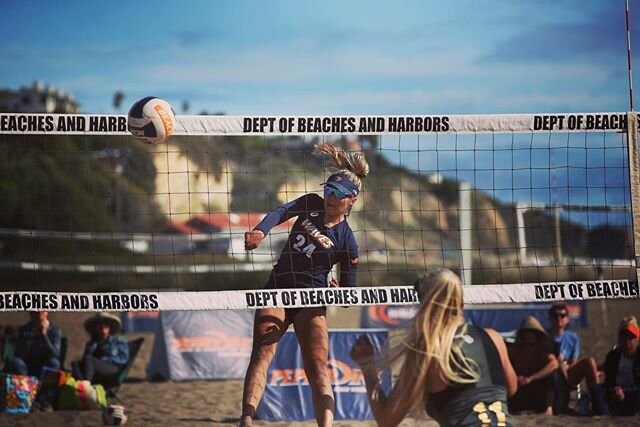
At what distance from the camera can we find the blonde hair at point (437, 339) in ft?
13.2

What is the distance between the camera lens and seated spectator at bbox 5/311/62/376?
392 inches

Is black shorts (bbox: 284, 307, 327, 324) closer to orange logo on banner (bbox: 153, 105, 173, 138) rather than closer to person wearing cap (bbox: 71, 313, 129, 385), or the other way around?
orange logo on banner (bbox: 153, 105, 173, 138)

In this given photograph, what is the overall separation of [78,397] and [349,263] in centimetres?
419

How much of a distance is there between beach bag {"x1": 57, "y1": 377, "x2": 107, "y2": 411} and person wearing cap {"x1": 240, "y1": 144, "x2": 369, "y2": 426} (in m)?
3.77

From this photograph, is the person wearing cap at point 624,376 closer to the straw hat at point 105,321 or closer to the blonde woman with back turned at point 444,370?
the straw hat at point 105,321

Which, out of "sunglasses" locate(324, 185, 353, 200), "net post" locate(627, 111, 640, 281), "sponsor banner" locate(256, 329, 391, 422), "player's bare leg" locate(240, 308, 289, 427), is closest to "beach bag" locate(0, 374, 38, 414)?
"sponsor banner" locate(256, 329, 391, 422)

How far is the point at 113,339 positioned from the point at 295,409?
2.21 m

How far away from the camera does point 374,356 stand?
421cm

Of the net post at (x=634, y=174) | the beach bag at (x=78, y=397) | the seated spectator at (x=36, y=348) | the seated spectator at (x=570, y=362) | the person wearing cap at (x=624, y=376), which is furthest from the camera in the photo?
the seated spectator at (x=36, y=348)

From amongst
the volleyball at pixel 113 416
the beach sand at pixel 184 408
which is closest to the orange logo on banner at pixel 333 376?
the beach sand at pixel 184 408

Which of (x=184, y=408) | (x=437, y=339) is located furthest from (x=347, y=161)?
(x=184, y=408)

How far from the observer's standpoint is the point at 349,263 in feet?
21.4

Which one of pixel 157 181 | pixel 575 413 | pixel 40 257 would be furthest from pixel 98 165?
pixel 575 413

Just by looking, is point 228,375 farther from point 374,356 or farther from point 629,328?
point 374,356
